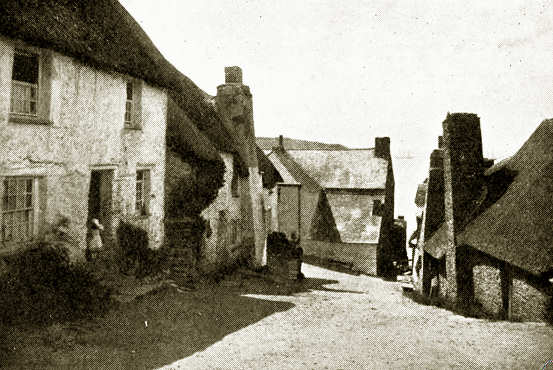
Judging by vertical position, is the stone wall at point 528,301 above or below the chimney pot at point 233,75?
below

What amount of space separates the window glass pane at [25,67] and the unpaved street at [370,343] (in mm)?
7008

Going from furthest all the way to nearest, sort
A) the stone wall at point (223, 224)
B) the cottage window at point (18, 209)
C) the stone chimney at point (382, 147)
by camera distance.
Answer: the stone chimney at point (382, 147)
the stone wall at point (223, 224)
the cottage window at point (18, 209)

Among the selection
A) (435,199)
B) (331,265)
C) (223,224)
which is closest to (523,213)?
(435,199)

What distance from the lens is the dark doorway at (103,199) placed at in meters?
12.4

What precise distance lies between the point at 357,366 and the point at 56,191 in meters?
7.62

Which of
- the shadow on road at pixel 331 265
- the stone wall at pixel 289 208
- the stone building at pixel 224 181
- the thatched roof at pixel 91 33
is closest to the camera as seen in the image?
the thatched roof at pixel 91 33

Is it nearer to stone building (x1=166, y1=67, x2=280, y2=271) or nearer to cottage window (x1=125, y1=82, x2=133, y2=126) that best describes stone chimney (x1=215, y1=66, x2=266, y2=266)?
stone building (x1=166, y1=67, x2=280, y2=271)

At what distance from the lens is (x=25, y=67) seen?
9922 mm

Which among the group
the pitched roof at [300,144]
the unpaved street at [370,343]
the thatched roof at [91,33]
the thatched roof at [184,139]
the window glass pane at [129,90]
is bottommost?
the unpaved street at [370,343]

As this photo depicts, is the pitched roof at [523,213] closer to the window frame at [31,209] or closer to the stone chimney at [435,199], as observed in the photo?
the stone chimney at [435,199]

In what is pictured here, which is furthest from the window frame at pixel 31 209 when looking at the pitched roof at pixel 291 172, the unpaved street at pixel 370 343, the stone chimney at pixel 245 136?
the pitched roof at pixel 291 172

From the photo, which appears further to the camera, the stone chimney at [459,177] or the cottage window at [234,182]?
the cottage window at [234,182]

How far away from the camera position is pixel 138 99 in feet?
45.2

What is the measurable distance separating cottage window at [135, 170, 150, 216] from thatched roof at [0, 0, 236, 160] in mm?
2932
